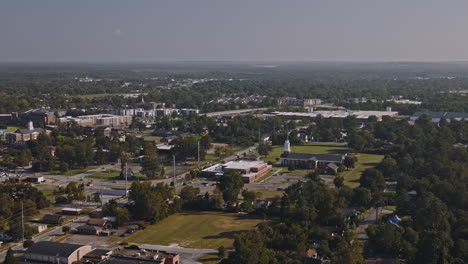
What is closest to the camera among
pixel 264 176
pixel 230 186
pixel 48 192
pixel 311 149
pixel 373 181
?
pixel 230 186

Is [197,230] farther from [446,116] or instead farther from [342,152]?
[446,116]

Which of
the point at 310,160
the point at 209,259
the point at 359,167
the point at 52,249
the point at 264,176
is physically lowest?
the point at 264,176

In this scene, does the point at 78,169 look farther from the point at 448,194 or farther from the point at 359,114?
the point at 359,114

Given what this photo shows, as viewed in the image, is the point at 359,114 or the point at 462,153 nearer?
the point at 462,153

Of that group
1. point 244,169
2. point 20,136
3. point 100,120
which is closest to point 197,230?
point 244,169

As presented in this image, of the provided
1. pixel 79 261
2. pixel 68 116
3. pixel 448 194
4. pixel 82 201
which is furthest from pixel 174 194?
pixel 68 116

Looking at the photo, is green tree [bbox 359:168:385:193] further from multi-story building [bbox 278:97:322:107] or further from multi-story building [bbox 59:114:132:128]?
multi-story building [bbox 278:97:322:107]

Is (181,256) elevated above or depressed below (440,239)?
below

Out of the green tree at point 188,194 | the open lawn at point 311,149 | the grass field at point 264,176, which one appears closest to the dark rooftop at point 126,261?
the green tree at point 188,194
